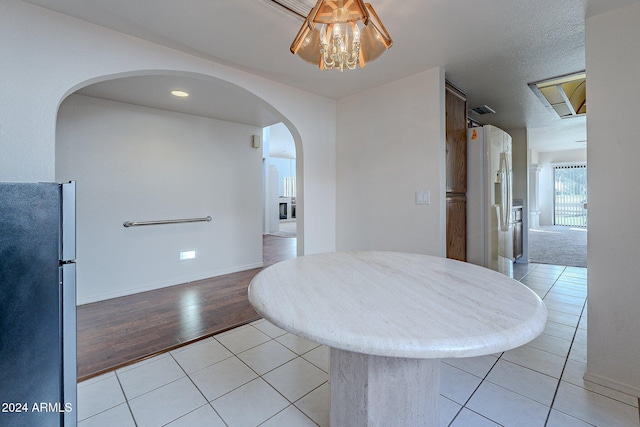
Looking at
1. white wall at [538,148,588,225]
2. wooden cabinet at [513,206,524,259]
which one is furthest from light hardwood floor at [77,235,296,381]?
white wall at [538,148,588,225]

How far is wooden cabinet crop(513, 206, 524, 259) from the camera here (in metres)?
4.09

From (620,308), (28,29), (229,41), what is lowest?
(620,308)

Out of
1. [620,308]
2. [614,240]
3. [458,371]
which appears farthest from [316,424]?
[614,240]

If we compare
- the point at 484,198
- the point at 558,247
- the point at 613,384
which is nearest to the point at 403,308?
the point at 613,384

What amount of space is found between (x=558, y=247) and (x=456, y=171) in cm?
445

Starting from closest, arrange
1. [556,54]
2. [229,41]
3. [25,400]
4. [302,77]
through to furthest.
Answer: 1. [25,400]
2. [229,41]
3. [556,54]
4. [302,77]

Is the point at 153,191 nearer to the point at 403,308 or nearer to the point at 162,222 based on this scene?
the point at 162,222

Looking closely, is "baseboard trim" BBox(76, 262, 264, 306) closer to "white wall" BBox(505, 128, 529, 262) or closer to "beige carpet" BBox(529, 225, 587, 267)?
"white wall" BBox(505, 128, 529, 262)

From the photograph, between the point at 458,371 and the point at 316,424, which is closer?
the point at 316,424

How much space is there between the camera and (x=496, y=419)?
1.41 metres

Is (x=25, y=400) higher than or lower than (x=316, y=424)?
higher

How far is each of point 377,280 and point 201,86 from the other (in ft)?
8.53

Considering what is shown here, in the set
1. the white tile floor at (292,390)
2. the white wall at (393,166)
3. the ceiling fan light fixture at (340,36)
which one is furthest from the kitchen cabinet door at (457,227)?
the ceiling fan light fixture at (340,36)

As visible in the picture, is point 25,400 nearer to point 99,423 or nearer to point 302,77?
point 99,423
